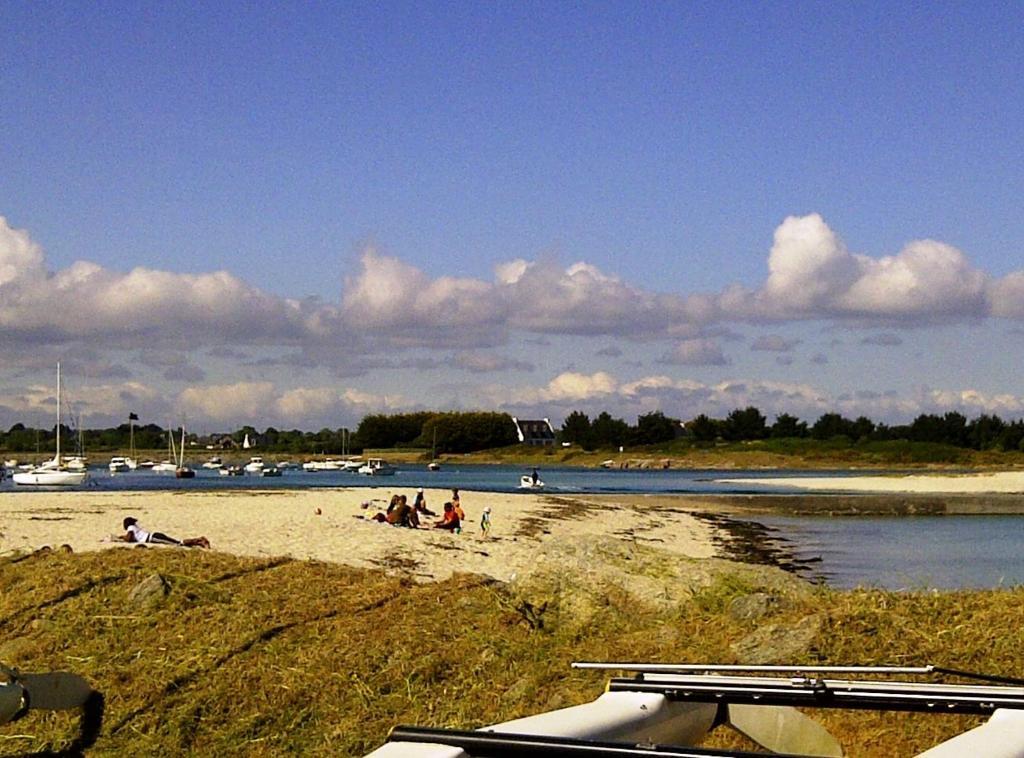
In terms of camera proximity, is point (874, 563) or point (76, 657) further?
point (874, 563)

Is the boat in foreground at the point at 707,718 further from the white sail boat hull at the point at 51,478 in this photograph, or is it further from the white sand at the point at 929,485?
the white sail boat hull at the point at 51,478

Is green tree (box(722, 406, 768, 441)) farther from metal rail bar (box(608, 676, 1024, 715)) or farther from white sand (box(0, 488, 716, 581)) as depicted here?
metal rail bar (box(608, 676, 1024, 715))

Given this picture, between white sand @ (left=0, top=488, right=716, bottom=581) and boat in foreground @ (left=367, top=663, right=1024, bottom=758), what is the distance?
605cm

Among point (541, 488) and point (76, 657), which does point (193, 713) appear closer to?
point (76, 657)

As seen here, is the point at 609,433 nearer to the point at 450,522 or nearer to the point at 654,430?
the point at 654,430

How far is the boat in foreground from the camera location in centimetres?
412

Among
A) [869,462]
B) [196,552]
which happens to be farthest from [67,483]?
[869,462]

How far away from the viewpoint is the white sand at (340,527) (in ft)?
81.9

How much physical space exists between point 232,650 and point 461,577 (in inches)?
103

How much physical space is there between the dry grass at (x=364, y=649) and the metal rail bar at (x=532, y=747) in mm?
3494

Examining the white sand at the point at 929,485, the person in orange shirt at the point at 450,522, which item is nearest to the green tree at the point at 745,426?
the white sand at the point at 929,485

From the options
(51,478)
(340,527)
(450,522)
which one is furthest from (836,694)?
(51,478)

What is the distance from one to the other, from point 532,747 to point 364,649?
5911 mm

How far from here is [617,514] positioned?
54250 mm
